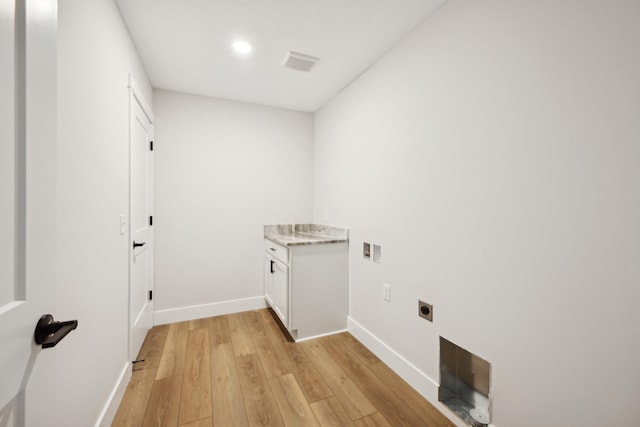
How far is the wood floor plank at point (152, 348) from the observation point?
1.97m

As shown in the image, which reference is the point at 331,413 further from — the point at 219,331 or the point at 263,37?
the point at 263,37

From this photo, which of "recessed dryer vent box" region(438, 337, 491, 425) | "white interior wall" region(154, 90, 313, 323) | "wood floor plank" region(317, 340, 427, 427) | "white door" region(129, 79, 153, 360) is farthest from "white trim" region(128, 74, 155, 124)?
"recessed dryer vent box" region(438, 337, 491, 425)

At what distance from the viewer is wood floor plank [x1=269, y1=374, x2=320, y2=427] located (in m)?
1.47

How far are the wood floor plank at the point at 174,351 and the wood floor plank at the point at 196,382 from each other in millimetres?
45

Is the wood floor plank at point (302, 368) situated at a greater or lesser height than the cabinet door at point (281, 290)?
lesser

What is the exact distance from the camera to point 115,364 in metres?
1.56

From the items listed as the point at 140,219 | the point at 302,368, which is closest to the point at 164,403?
the point at 302,368

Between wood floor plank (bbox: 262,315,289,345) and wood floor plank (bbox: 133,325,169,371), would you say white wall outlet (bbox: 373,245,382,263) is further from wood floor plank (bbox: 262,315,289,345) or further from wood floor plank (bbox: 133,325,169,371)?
wood floor plank (bbox: 133,325,169,371)

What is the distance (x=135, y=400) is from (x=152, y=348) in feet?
2.11

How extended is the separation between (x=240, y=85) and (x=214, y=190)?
1.11 m

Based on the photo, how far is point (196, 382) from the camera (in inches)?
70.1

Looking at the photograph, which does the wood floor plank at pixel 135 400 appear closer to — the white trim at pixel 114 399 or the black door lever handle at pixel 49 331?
the white trim at pixel 114 399

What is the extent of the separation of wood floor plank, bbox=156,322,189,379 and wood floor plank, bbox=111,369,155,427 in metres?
0.08

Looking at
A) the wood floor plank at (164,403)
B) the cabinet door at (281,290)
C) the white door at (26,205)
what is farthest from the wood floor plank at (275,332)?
the white door at (26,205)
